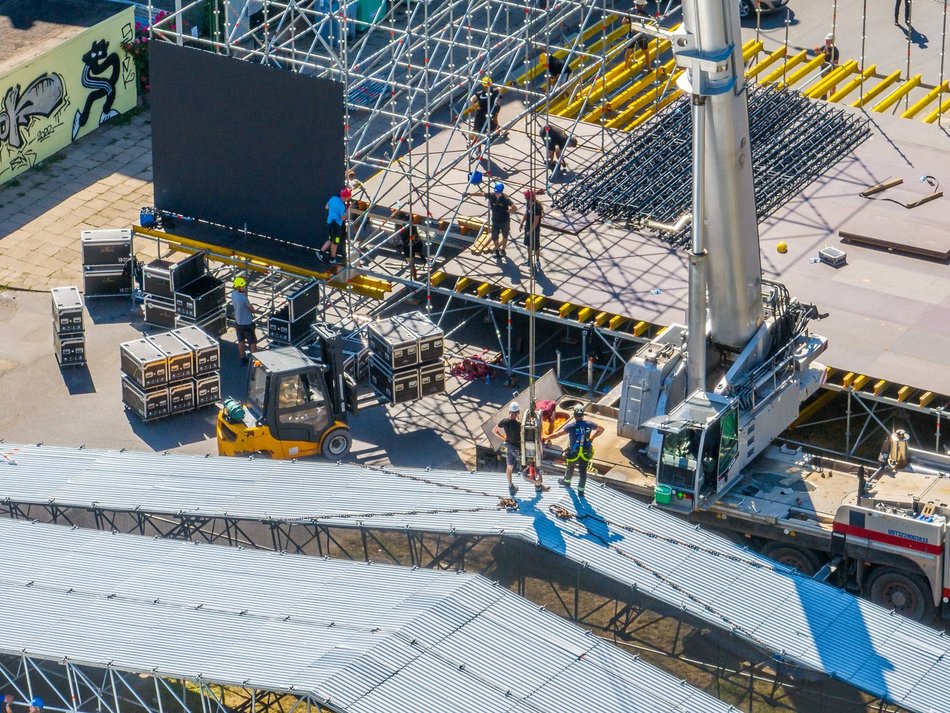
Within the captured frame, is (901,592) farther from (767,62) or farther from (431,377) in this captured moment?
(767,62)

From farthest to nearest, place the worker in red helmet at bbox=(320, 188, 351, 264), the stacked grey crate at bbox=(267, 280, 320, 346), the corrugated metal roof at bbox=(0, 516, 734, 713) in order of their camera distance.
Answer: the worker in red helmet at bbox=(320, 188, 351, 264)
the stacked grey crate at bbox=(267, 280, 320, 346)
the corrugated metal roof at bbox=(0, 516, 734, 713)

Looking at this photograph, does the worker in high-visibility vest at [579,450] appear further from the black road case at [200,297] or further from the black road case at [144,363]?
the black road case at [200,297]

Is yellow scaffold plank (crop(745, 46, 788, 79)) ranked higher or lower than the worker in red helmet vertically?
higher

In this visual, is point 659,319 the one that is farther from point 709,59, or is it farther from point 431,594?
point 431,594

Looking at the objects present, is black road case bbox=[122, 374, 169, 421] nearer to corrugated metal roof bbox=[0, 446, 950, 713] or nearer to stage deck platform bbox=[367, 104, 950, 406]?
corrugated metal roof bbox=[0, 446, 950, 713]

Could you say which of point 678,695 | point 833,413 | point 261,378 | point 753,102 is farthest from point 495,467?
point 753,102

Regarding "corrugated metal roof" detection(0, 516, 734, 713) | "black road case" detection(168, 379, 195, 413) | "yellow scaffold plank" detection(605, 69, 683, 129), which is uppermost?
"yellow scaffold plank" detection(605, 69, 683, 129)

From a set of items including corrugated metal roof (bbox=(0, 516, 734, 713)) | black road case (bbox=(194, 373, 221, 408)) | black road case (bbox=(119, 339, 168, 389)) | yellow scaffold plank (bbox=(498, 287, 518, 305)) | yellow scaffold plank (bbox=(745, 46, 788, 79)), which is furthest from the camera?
yellow scaffold plank (bbox=(745, 46, 788, 79))

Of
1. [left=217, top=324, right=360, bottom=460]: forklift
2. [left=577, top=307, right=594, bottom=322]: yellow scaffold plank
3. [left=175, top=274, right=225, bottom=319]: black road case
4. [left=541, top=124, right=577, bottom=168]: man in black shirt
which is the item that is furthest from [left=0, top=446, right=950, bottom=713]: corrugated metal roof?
Answer: [left=541, top=124, right=577, bottom=168]: man in black shirt
